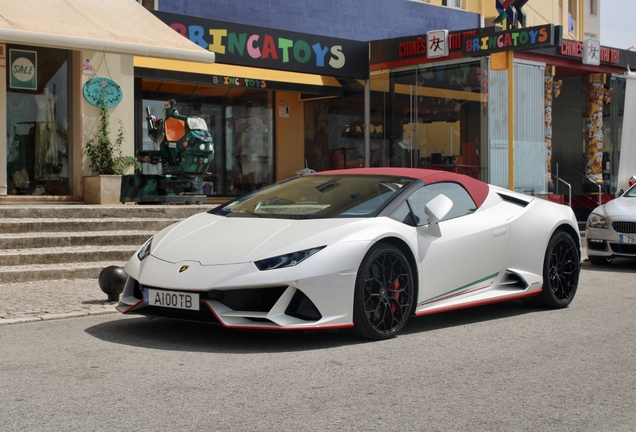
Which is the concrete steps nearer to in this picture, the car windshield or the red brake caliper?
the car windshield

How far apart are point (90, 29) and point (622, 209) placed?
26.2 feet

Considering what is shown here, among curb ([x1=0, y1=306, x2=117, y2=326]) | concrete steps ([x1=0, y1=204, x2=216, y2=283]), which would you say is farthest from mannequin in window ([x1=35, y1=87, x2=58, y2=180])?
curb ([x1=0, y1=306, x2=117, y2=326])

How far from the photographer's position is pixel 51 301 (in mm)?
8000

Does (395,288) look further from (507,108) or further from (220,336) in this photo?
(507,108)

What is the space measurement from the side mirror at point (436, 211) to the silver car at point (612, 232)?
6176mm

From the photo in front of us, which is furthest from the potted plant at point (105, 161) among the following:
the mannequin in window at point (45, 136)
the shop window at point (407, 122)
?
the shop window at point (407, 122)

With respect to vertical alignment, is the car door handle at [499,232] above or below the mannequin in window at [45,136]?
below

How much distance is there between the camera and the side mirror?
21.4ft

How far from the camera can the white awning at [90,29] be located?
11.2 metres

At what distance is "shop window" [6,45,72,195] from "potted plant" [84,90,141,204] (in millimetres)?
466

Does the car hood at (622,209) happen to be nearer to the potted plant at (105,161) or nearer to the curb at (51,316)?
the curb at (51,316)

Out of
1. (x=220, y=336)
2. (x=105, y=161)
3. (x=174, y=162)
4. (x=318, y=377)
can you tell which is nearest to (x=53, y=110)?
(x=105, y=161)

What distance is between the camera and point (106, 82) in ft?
48.7

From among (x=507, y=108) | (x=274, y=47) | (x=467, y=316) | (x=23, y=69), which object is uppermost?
(x=274, y=47)
